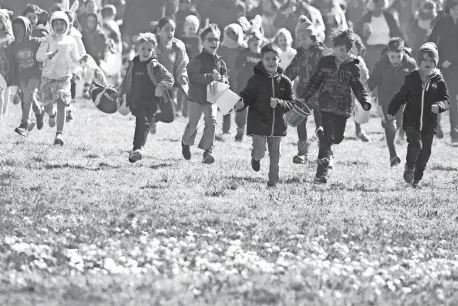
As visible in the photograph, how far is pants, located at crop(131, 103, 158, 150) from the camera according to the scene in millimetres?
14328

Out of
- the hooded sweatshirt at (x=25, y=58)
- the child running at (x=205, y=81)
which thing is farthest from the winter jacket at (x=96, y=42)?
the child running at (x=205, y=81)

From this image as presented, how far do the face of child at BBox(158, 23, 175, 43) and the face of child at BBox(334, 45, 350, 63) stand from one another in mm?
3780

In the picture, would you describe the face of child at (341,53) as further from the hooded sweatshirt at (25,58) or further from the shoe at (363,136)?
the shoe at (363,136)

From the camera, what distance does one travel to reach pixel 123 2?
29.5 meters

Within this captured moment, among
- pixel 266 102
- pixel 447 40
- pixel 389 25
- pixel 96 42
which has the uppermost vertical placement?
pixel 389 25

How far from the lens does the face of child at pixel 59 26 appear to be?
16219 millimetres

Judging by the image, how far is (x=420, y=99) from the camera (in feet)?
43.2

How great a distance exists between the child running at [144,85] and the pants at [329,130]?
1995 mm

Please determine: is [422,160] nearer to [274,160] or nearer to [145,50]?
[274,160]

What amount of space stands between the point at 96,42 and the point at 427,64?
1165 cm

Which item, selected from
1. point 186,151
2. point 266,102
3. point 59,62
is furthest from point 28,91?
point 266,102

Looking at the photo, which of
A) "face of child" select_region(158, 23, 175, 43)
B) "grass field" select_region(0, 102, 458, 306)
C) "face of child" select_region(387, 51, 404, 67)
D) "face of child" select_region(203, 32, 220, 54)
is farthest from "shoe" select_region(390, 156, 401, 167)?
"face of child" select_region(158, 23, 175, 43)

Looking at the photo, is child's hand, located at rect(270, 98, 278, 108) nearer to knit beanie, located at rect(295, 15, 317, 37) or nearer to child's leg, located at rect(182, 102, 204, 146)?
child's leg, located at rect(182, 102, 204, 146)

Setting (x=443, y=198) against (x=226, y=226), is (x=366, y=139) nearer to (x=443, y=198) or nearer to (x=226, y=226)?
(x=443, y=198)
